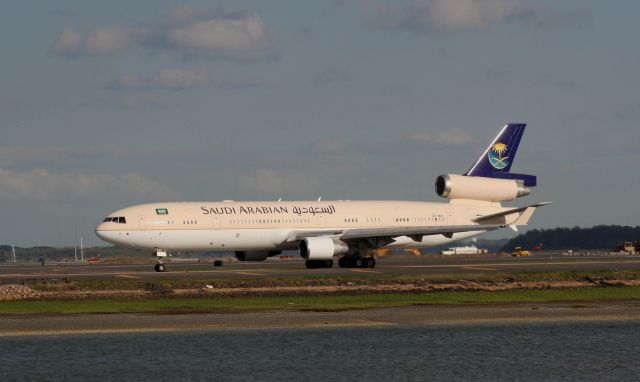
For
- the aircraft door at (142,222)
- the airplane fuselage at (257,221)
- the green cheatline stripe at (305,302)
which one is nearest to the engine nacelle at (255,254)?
the airplane fuselage at (257,221)

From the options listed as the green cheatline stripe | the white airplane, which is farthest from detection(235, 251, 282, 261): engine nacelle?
the green cheatline stripe

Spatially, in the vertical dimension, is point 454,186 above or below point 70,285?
above

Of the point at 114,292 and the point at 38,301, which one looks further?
the point at 114,292

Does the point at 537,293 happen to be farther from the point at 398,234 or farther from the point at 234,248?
the point at 234,248

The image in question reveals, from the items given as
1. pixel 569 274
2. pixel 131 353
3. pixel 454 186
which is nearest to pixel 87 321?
pixel 131 353

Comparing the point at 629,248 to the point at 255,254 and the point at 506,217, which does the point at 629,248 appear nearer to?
the point at 506,217

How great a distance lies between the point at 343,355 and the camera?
104ft

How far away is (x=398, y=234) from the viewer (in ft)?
239

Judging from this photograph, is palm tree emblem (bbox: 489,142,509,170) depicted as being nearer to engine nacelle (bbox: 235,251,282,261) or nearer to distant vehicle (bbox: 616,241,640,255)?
engine nacelle (bbox: 235,251,282,261)

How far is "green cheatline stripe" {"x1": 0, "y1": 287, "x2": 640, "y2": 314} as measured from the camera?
146 ft

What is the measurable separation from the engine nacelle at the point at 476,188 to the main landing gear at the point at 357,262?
1088 cm

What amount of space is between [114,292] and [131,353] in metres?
20.1

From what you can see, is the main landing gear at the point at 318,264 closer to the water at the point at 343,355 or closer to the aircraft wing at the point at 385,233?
the aircraft wing at the point at 385,233

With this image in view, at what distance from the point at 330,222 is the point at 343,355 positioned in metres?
45.3
